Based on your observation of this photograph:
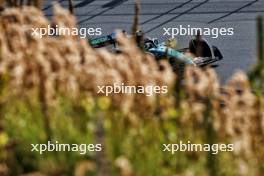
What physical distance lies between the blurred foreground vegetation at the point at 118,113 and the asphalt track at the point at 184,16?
8.32 m

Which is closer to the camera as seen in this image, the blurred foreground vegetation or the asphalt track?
the blurred foreground vegetation

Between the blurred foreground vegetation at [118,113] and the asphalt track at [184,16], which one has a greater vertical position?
the asphalt track at [184,16]

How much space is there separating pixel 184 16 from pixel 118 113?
11892 mm

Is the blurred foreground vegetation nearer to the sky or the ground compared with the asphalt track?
nearer to the ground

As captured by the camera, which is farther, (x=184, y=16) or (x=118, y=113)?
(x=184, y=16)

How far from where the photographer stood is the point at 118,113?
118 inches

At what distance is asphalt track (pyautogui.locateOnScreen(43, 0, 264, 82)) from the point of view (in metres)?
12.4

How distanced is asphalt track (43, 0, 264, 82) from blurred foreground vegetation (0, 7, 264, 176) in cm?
832

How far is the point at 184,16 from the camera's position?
48.1ft

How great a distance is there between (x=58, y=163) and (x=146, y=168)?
46 cm

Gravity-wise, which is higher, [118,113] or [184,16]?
[184,16]

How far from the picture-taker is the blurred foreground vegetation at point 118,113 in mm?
2768

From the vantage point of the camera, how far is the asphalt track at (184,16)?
12.4m

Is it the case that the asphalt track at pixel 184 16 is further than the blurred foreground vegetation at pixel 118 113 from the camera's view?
Yes
